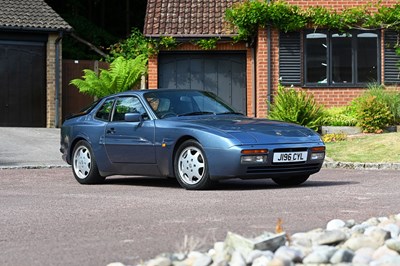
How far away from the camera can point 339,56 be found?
94.3 feet

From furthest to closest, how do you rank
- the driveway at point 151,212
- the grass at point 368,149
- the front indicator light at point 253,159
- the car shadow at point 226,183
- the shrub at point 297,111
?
the shrub at point 297,111 < the grass at point 368,149 < the car shadow at point 226,183 < the front indicator light at point 253,159 < the driveway at point 151,212

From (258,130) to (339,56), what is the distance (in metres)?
15.7

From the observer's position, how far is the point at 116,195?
13133mm

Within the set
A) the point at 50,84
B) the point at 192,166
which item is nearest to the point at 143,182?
the point at 192,166

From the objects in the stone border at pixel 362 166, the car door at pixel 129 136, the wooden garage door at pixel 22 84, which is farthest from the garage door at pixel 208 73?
the car door at pixel 129 136

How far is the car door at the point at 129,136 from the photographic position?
1436 centimetres

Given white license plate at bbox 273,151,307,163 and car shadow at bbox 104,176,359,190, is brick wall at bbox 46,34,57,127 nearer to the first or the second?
car shadow at bbox 104,176,359,190

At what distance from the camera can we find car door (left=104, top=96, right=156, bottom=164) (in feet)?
47.1

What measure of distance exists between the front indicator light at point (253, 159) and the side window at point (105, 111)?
3.03m

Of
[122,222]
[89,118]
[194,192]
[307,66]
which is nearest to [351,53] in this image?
[307,66]

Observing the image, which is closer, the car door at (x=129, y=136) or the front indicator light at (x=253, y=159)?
the front indicator light at (x=253, y=159)

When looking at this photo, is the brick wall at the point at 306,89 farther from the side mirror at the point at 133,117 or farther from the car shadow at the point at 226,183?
the side mirror at the point at 133,117

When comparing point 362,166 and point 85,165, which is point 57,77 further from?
point 85,165

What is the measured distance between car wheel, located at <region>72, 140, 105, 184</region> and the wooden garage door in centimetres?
1625
